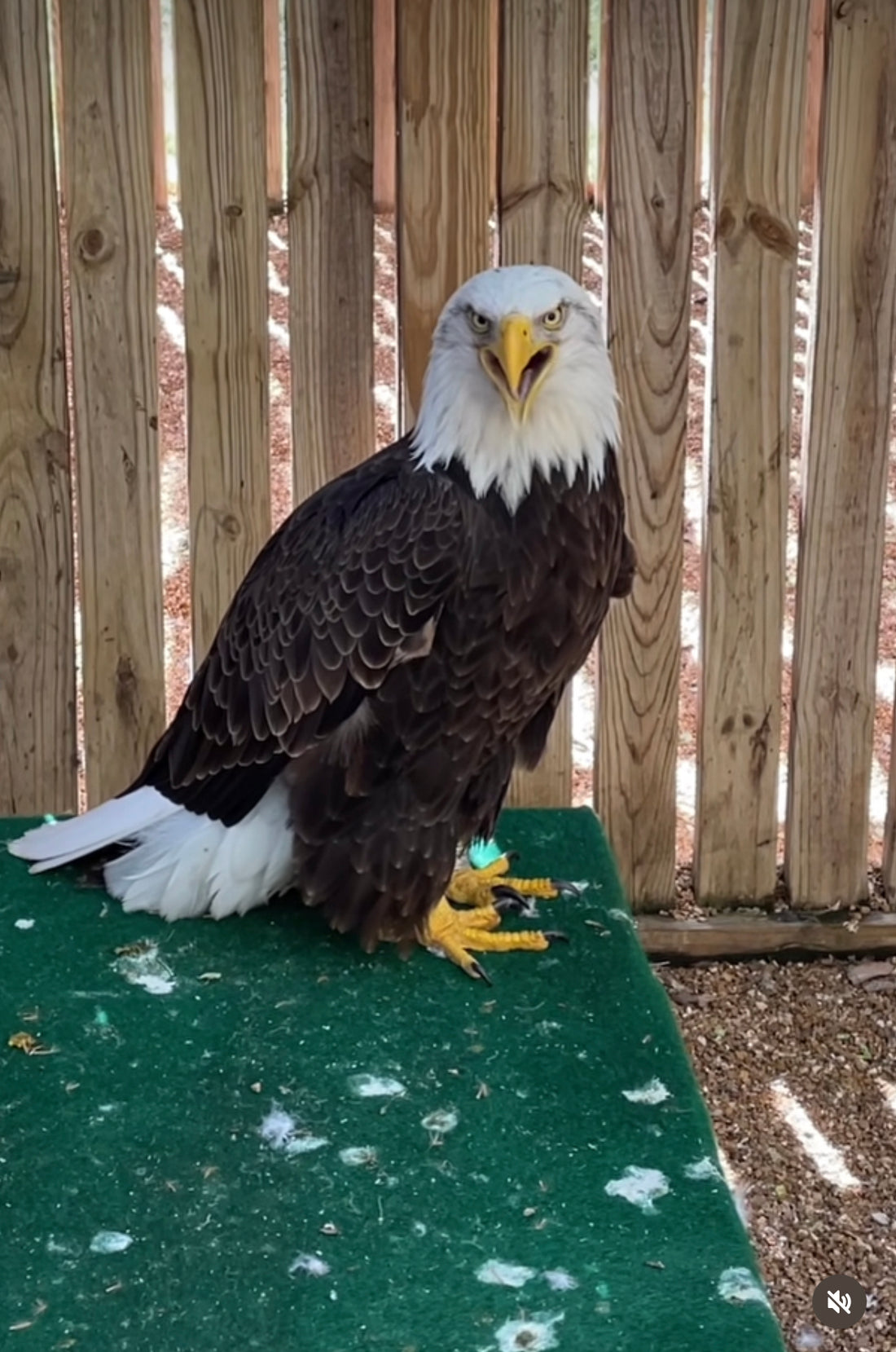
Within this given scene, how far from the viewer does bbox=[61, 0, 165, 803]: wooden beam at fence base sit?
10.7 feet

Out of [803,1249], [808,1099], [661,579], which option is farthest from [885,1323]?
[661,579]

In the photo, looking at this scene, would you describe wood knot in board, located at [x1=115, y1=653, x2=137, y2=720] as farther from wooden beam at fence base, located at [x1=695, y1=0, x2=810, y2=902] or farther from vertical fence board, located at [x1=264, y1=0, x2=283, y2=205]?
vertical fence board, located at [x1=264, y1=0, x2=283, y2=205]

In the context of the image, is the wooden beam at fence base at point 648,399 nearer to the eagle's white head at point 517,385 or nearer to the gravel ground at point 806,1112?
the gravel ground at point 806,1112

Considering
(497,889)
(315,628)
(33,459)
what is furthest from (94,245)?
(497,889)

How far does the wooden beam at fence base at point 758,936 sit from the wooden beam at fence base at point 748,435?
0.08 m

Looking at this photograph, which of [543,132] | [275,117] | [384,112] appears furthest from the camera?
[275,117]

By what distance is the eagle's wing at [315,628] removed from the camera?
266 centimetres

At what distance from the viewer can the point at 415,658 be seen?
2695 mm

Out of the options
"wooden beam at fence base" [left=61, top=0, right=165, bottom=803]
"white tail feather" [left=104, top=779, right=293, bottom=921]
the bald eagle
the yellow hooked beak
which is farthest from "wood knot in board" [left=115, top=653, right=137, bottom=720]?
the yellow hooked beak

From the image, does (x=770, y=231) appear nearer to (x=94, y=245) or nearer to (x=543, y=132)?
(x=543, y=132)

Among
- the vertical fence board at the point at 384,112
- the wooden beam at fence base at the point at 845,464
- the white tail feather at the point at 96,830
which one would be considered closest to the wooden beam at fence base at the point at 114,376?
the white tail feather at the point at 96,830

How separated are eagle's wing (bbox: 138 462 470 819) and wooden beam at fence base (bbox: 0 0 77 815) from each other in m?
0.70

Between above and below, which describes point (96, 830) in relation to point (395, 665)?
below

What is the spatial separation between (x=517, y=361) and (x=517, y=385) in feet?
0.14
